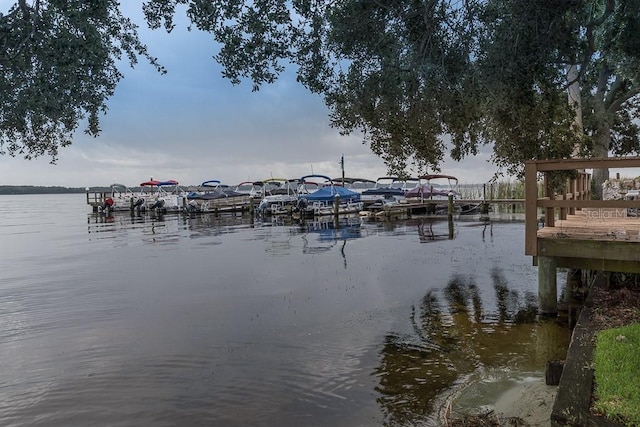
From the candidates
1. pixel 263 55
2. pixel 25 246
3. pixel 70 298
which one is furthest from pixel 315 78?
pixel 25 246

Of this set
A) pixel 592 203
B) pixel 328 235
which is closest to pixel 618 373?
pixel 592 203

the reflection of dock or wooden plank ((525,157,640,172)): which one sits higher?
wooden plank ((525,157,640,172))

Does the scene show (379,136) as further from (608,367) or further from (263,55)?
(608,367)

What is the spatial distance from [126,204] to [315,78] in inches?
2073

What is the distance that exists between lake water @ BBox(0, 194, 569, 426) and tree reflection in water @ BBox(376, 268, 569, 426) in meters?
0.03

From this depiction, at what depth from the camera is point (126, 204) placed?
5575 centimetres

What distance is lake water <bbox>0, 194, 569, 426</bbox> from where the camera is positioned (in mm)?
6043

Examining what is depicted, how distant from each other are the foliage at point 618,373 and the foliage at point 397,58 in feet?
12.1

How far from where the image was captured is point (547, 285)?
904 cm

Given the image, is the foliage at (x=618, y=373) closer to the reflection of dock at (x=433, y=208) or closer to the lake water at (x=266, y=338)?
the lake water at (x=266, y=338)

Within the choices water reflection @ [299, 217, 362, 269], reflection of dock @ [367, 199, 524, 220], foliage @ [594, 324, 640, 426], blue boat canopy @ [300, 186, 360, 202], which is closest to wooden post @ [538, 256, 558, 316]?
foliage @ [594, 324, 640, 426]

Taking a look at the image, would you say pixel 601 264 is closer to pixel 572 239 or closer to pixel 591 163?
pixel 572 239

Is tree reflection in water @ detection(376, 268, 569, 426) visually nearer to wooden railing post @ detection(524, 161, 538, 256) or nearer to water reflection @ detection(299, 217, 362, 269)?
wooden railing post @ detection(524, 161, 538, 256)

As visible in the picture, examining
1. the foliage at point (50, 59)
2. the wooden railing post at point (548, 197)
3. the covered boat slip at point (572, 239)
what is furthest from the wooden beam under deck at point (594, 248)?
the foliage at point (50, 59)
